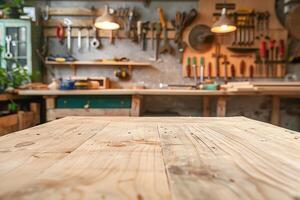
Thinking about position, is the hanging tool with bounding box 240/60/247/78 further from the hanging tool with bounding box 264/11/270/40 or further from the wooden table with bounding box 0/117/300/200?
the wooden table with bounding box 0/117/300/200

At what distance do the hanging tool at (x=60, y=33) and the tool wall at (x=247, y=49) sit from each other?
1.43 metres

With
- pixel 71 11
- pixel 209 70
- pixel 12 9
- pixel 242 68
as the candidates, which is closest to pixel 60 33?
pixel 71 11

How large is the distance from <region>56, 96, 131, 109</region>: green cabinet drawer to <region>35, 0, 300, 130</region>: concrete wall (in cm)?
74

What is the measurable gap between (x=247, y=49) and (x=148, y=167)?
2.77 metres

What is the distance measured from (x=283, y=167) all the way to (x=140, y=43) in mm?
2627

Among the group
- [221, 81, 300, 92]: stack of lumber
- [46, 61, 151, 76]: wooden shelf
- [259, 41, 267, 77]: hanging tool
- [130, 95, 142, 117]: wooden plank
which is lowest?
[130, 95, 142, 117]: wooden plank

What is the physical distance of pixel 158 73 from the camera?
9.64 ft

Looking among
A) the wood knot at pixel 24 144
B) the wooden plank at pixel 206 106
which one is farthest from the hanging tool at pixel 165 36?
the wood knot at pixel 24 144

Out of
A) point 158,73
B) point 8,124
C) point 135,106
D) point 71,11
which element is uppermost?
point 71,11

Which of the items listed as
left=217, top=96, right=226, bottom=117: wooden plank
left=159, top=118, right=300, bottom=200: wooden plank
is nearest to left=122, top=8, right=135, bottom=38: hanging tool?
left=217, top=96, right=226, bottom=117: wooden plank

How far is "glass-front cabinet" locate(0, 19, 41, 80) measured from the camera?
8.30 feet

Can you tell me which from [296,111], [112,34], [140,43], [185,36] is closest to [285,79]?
[296,111]

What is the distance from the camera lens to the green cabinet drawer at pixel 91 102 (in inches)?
86.3

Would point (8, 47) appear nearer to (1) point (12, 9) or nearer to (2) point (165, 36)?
(1) point (12, 9)
